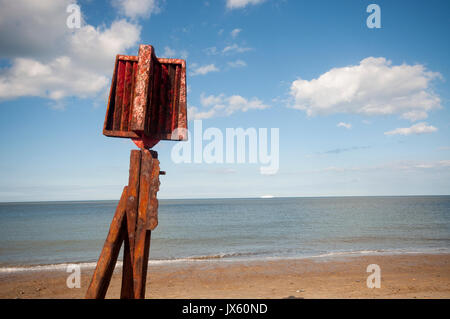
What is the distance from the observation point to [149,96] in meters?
3.12

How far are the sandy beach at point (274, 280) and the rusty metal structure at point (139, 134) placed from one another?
6.60 m

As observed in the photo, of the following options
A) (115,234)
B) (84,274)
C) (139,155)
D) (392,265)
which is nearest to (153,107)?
(139,155)

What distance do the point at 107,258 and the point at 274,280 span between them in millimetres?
8939

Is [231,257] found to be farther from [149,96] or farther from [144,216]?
[149,96]

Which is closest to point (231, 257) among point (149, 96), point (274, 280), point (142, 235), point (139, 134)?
point (274, 280)

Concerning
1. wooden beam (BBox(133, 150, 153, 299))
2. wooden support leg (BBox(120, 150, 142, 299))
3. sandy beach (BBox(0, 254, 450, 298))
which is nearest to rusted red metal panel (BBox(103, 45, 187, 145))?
wooden support leg (BBox(120, 150, 142, 299))

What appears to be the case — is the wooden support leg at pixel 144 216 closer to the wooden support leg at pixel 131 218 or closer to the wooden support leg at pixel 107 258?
the wooden support leg at pixel 131 218

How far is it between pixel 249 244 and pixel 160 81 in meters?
19.6

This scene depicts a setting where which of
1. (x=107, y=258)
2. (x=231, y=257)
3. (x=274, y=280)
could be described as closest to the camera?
(x=107, y=258)

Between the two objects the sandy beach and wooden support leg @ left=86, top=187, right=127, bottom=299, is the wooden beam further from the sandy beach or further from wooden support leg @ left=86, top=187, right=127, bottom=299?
the sandy beach

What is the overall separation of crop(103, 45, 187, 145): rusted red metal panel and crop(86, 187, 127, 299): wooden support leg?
838 millimetres

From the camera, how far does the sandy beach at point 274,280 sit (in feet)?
28.4

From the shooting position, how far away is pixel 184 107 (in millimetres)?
3332
